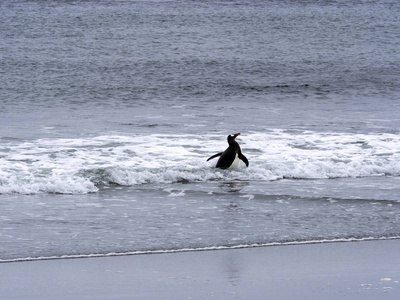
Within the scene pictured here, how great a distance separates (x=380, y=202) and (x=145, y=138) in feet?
23.5

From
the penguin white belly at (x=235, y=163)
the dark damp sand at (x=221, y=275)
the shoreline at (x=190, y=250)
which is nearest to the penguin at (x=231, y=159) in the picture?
the penguin white belly at (x=235, y=163)

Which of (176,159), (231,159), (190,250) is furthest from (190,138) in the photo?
(190,250)

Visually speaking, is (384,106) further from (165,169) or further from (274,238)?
(274,238)

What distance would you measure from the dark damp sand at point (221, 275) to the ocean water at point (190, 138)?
425mm

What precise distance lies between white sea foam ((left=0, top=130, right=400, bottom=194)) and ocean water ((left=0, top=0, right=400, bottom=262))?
37 millimetres

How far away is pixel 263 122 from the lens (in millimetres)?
19266

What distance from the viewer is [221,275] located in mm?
6543

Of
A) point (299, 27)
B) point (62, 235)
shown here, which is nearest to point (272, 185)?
point (62, 235)

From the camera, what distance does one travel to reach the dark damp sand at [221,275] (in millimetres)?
5996

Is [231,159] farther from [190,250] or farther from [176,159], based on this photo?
[190,250]

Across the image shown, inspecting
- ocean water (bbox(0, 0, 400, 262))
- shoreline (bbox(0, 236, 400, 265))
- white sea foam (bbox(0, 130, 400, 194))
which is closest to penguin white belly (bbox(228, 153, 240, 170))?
white sea foam (bbox(0, 130, 400, 194))

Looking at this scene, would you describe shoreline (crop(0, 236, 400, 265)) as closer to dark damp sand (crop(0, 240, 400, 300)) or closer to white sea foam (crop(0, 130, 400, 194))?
dark damp sand (crop(0, 240, 400, 300))

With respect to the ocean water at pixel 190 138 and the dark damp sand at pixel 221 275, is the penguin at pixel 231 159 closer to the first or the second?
the ocean water at pixel 190 138

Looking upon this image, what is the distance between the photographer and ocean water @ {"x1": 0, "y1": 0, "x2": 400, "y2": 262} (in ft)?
28.0
